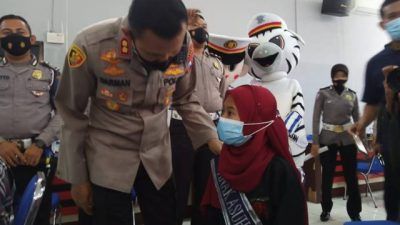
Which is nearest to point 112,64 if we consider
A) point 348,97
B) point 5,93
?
point 5,93

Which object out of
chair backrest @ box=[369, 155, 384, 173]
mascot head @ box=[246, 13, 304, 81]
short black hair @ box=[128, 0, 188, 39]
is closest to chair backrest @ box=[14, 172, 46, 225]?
short black hair @ box=[128, 0, 188, 39]

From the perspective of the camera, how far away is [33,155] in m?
2.56

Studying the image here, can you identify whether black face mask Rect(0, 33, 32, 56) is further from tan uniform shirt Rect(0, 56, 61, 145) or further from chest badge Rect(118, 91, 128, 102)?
chest badge Rect(118, 91, 128, 102)

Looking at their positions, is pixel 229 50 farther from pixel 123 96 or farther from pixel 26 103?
pixel 123 96

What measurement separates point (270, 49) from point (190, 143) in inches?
39.1

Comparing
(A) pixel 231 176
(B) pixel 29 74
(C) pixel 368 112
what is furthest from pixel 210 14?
(A) pixel 231 176

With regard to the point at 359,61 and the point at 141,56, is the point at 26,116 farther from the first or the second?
the point at 359,61

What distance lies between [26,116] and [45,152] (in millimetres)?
266

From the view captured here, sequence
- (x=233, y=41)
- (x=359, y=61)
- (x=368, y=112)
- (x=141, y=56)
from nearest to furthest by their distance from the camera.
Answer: (x=141, y=56) → (x=368, y=112) → (x=233, y=41) → (x=359, y=61)

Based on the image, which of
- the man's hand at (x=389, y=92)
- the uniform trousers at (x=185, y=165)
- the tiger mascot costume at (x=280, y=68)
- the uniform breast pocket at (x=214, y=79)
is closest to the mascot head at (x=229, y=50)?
the tiger mascot costume at (x=280, y=68)

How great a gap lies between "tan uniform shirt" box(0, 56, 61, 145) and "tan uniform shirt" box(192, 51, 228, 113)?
96 centimetres

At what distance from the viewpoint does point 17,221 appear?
1.50 metres

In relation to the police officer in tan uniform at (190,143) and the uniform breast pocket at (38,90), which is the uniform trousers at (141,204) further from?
the uniform breast pocket at (38,90)

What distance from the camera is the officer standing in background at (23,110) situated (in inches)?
102
